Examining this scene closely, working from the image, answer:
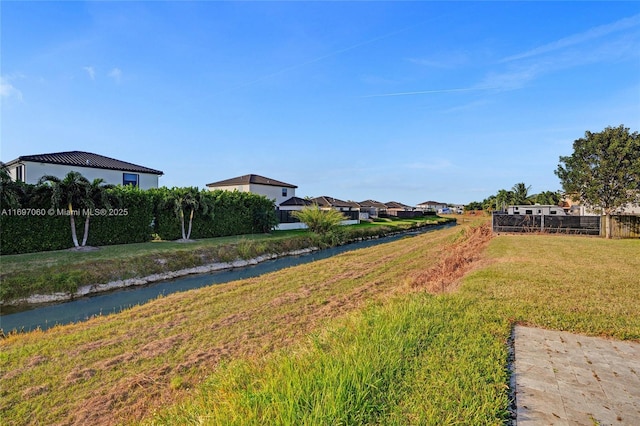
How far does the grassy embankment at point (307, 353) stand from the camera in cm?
270

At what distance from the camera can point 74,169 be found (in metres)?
19.5

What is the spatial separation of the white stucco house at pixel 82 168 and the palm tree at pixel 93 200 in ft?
20.7

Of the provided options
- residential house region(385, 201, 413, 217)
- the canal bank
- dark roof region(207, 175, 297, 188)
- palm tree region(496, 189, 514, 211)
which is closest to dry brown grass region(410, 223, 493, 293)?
the canal bank

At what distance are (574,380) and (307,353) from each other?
9.46 feet

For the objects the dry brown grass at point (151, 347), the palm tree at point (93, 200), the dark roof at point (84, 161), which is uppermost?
the dark roof at point (84, 161)

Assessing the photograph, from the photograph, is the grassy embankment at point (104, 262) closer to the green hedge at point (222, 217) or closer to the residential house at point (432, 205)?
the green hedge at point (222, 217)

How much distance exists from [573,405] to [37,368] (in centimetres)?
688

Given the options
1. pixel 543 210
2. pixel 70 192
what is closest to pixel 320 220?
pixel 70 192

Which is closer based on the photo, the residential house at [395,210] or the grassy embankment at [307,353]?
the grassy embankment at [307,353]

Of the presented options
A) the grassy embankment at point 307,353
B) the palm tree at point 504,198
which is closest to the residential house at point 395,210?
the palm tree at point 504,198

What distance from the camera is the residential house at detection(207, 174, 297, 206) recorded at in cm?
3444

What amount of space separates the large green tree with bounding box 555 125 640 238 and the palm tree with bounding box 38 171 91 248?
93.7ft

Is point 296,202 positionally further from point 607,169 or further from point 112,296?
point 607,169

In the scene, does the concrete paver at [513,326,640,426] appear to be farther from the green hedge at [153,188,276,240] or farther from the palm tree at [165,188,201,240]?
the green hedge at [153,188,276,240]
